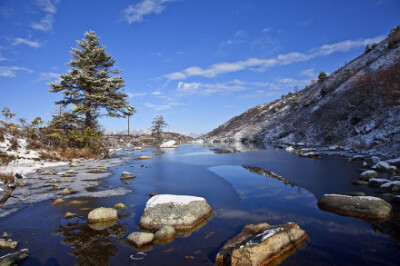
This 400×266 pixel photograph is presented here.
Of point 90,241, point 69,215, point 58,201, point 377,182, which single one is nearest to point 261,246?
point 90,241

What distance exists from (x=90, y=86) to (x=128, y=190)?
17.0 metres

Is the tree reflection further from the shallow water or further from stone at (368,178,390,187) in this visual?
stone at (368,178,390,187)

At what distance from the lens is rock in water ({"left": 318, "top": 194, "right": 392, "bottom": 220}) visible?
6.21m

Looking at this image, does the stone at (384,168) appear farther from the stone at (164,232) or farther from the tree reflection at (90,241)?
the tree reflection at (90,241)

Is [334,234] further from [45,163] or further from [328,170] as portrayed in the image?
[45,163]

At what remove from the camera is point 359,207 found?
6.49 m

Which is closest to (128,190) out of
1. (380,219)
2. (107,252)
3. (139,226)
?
(139,226)

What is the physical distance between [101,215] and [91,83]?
19762 millimetres

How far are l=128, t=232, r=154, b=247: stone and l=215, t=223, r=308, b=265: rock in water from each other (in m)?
1.63

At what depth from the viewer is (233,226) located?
19.1ft

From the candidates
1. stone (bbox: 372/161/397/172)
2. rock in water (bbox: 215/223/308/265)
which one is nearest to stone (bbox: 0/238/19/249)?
rock in water (bbox: 215/223/308/265)

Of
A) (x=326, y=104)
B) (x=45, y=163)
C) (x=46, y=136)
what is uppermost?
(x=326, y=104)

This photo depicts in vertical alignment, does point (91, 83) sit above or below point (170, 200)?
above

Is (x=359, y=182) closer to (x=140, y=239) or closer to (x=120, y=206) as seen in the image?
(x=140, y=239)
